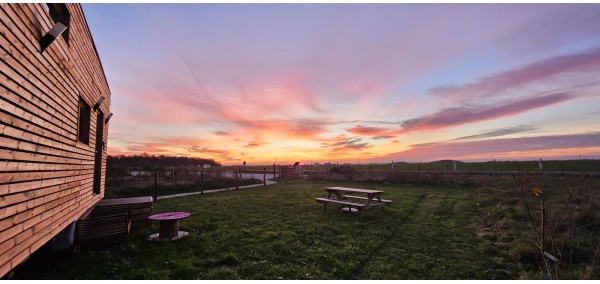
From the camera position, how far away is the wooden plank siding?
2.99m

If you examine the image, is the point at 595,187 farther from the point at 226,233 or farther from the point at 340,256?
the point at 226,233

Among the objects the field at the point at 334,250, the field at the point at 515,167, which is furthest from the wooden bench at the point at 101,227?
the field at the point at 515,167

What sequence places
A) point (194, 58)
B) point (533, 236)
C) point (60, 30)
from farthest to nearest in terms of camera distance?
point (194, 58), point (533, 236), point (60, 30)

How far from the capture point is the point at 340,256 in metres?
5.35

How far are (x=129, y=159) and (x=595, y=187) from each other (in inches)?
1676

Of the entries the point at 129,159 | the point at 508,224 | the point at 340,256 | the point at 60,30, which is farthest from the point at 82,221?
the point at 129,159

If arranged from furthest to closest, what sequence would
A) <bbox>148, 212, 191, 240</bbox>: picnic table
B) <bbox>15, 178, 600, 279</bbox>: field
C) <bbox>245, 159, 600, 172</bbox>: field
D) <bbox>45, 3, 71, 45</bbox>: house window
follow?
1. <bbox>245, 159, 600, 172</bbox>: field
2. <bbox>148, 212, 191, 240</bbox>: picnic table
3. <bbox>45, 3, 71, 45</bbox>: house window
4. <bbox>15, 178, 600, 279</bbox>: field

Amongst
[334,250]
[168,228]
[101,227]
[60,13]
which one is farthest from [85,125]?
[334,250]

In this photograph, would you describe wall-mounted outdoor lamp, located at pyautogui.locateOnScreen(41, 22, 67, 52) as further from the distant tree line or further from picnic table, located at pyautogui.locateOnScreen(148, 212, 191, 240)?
the distant tree line

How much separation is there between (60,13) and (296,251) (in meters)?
6.44

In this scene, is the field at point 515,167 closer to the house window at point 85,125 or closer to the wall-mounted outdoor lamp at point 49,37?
the house window at point 85,125

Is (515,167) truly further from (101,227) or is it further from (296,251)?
(101,227)

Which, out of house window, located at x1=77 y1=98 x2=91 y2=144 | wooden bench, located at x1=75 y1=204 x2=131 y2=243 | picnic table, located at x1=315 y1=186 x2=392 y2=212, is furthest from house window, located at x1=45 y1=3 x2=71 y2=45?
picnic table, located at x1=315 y1=186 x2=392 y2=212

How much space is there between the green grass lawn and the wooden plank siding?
4.02ft
